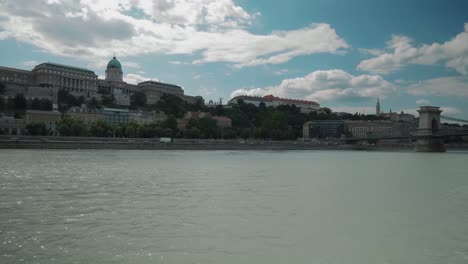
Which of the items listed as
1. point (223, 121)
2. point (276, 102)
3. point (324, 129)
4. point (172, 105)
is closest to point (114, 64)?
point (172, 105)

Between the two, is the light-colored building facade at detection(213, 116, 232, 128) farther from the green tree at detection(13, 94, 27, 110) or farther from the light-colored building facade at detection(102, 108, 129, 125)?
the green tree at detection(13, 94, 27, 110)

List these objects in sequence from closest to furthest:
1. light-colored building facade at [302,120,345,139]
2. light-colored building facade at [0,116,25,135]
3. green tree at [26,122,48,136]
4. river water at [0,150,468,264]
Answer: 1. river water at [0,150,468,264]
2. green tree at [26,122,48,136]
3. light-colored building facade at [0,116,25,135]
4. light-colored building facade at [302,120,345,139]

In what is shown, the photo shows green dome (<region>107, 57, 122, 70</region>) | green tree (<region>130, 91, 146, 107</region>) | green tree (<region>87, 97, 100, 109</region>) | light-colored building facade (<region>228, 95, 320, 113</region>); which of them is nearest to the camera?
green tree (<region>87, 97, 100, 109</region>)

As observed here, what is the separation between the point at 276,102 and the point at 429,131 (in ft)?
169

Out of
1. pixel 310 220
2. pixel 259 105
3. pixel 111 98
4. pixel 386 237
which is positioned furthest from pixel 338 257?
pixel 259 105

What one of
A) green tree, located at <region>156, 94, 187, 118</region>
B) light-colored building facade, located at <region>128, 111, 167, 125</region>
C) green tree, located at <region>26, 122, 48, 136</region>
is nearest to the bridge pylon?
light-colored building facade, located at <region>128, 111, 167, 125</region>

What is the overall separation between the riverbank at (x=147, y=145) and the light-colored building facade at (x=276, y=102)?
41.4m

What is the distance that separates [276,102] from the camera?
9869 centimetres

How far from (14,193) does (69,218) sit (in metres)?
3.15

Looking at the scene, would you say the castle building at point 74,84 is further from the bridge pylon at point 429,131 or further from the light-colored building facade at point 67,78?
the bridge pylon at point 429,131

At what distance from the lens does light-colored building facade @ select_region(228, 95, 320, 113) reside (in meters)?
97.1

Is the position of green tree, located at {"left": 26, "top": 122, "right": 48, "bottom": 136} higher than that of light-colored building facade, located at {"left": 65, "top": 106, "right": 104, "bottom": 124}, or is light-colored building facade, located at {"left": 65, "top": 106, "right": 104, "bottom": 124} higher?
light-colored building facade, located at {"left": 65, "top": 106, "right": 104, "bottom": 124}

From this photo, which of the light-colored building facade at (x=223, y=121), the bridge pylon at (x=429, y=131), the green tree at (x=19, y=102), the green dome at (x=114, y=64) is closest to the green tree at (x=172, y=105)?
the light-colored building facade at (x=223, y=121)

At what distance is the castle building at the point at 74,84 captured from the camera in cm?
6188
